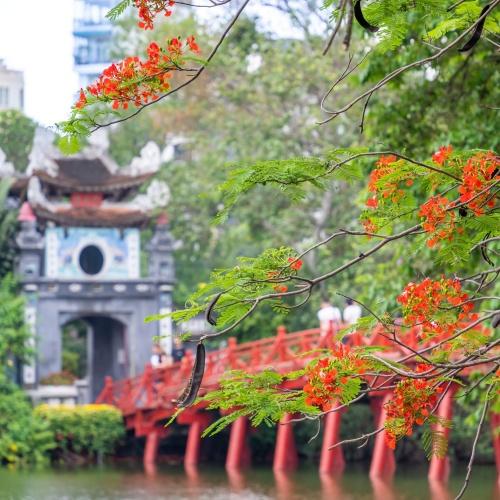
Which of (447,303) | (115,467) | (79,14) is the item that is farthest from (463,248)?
(79,14)

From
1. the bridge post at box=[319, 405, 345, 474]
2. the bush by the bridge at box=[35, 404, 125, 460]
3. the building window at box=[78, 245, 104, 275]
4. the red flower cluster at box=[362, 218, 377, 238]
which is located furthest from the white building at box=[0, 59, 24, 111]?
the red flower cluster at box=[362, 218, 377, 238]

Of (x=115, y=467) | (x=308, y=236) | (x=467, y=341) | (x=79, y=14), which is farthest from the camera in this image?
(x=79, y=14)

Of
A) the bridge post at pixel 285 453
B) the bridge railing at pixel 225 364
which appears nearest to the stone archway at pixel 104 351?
the bridge railing at pixel 225 364

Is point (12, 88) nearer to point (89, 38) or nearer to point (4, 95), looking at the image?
point (4, 95)

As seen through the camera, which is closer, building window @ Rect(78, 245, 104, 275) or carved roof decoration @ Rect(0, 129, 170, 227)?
carved roof decoration @ Rect(0, 129, 170, 227)

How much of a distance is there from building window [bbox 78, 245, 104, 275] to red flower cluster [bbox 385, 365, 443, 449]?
69.6 ft

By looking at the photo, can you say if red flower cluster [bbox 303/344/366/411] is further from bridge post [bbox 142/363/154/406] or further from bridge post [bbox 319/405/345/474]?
bridge post [bbox 142/363/154/406]

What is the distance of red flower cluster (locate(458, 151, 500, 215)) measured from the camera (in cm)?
656

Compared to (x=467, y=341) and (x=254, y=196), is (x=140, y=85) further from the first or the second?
(x=254, y=196)

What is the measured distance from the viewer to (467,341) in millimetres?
7539

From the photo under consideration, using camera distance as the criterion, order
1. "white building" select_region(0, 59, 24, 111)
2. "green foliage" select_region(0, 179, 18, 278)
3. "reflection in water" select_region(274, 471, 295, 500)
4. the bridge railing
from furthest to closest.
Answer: "white building" select_region(0, 59, 24, 111)
"green foliage" select_region(0, 179, 18, 278)
the bridge railing
"reflection in water" select_region(274, 471, 295, 500)

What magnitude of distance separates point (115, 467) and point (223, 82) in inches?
303

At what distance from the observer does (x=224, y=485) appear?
1930 centimetres

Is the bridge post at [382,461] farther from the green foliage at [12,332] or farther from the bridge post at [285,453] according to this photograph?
the green foliage at [12,332]
